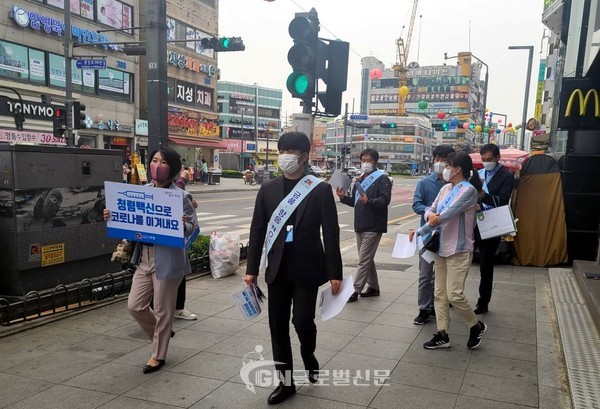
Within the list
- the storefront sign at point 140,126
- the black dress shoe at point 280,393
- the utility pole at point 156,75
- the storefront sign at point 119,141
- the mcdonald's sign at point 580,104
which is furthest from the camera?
the storefront sign at point 140,126

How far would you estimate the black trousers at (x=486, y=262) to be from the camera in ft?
17.8

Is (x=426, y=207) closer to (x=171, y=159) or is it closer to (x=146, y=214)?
(x=171, y=159)

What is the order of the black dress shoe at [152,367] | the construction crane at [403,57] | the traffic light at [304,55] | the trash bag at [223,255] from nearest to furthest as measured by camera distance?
the black dress shoe at [152,367] → the traffic light at [304,55] → the trash bag at [223,255] → the construction crane at [403,57]

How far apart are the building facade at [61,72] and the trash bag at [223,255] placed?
13635mm

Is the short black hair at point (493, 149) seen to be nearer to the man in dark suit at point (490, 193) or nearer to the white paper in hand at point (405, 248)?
the man in dark suit at point (490, 193)

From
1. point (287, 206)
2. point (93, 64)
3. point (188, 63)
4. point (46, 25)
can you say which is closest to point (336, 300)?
point (287, 206)

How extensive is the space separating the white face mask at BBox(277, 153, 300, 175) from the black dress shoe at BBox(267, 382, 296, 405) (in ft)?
5.05

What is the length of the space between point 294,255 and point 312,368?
0.95 meters

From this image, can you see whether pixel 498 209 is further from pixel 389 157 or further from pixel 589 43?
pixel 389 157

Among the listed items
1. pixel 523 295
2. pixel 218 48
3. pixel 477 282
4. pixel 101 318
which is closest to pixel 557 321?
pixel 523 295

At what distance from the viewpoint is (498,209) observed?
526 cm

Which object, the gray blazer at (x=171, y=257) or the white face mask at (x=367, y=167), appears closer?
the gray blazer at (x=171, y=257)

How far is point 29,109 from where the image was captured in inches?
892

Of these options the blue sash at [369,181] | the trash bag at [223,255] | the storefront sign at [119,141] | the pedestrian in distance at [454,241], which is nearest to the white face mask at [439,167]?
the pedestrian in distance at [454,241]
